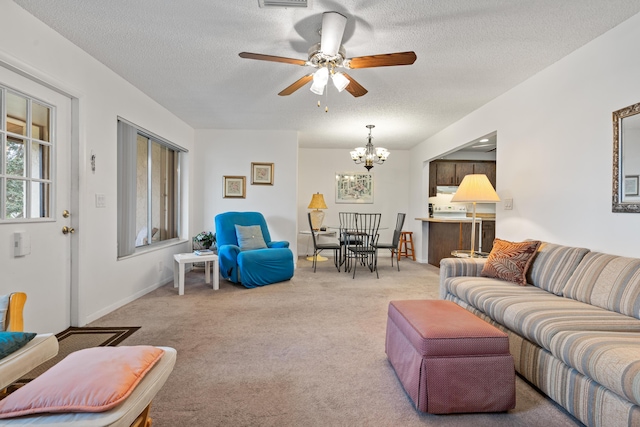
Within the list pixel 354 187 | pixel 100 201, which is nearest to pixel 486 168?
pixel 354 187

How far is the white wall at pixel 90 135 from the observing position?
2.24 m

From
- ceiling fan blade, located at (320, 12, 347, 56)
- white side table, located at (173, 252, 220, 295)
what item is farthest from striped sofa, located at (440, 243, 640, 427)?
white side table, located at (173, 252, 220, 295)

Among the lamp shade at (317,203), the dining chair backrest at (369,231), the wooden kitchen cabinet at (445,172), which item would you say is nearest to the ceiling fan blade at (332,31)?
the dining chair backrest at (369,231)

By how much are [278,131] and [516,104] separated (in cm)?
359

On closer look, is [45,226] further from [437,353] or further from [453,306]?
[453,306]

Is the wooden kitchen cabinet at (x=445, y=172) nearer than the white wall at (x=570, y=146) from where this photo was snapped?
No

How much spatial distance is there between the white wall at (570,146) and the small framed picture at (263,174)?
11.4ft

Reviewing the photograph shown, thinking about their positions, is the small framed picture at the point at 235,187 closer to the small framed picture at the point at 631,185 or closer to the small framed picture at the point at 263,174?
the small framed picture at the point at 263,174

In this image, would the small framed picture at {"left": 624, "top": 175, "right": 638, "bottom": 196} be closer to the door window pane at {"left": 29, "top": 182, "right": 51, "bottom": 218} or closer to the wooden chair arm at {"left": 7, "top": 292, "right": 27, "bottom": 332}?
the wooden chair arm at {"left": 7, "top": 292, "right": 27, "bottom": 332}

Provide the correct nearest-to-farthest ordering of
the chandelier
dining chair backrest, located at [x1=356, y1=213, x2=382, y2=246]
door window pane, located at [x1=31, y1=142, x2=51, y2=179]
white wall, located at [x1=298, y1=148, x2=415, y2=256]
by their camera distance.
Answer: door window pane, located at [x1=31, y1=142, x2=51, y2=179]
dining chair backrest, located at [x1=356, y1=213, x2=382, y2=246]
the chandelier
white wall, located at [x1=298, y1=148, x2=415, y2=256]

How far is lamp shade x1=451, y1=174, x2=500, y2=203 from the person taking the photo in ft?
11.1

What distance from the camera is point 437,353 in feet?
5.38

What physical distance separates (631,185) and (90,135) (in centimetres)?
434

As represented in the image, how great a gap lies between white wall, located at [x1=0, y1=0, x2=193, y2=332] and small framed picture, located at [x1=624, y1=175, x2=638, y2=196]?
425 centimetres
